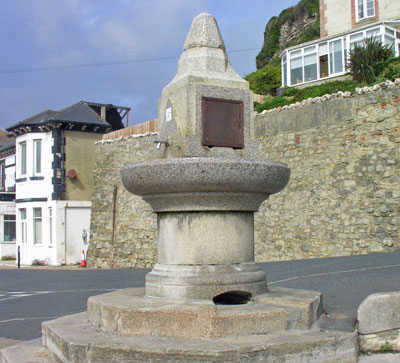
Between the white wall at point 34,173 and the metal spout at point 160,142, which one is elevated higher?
the white wall at point 34,173

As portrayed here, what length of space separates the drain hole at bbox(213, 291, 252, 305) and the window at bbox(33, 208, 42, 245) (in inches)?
899

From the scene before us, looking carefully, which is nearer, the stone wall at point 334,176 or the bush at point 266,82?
the stone wall at point 334,176

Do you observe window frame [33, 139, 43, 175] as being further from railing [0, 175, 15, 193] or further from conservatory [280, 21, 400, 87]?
conservatory [280, 21, 400, 87]

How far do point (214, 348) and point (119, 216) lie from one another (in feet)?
61.8

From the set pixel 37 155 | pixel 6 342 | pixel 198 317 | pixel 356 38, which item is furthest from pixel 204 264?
pixel 356 38

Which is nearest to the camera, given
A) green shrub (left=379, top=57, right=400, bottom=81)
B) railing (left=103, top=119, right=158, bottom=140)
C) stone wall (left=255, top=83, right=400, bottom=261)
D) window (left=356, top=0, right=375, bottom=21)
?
stone wall (left=255, top=83, right=400, bottom=261)

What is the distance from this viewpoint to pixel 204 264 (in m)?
4.66

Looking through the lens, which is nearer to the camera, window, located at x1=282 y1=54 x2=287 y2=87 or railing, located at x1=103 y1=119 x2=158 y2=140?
railing, located at x1=103 y1=119 x2=158 y2=140

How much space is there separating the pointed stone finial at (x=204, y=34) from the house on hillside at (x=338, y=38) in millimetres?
21759

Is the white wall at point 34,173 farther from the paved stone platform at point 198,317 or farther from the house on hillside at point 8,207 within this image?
the paved stone platform at point 198,317

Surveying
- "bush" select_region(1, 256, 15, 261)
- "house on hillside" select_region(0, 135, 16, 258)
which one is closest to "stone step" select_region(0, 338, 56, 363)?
"bush" select_region(1, 256, 15, 261)

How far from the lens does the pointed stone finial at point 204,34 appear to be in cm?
531

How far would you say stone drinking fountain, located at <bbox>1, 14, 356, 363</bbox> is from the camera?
381cm

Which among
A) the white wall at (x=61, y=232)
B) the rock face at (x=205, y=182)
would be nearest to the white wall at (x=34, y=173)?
the white wall at (x=61, y=232)
